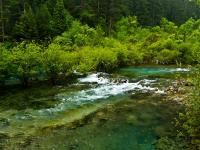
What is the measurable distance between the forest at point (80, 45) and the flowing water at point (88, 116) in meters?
1.82

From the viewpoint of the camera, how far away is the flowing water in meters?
20.9

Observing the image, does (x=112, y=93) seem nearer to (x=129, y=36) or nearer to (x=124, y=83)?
(x=124, y=83)

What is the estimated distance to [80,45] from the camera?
58.9m

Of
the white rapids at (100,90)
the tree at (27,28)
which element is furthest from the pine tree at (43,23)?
the white rapids at (100,90)

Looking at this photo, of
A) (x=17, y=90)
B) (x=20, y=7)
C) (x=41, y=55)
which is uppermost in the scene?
(x=20, y=7)

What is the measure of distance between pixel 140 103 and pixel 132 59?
2795cm

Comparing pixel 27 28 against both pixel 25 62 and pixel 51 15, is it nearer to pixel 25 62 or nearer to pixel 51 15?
pixel 51 15

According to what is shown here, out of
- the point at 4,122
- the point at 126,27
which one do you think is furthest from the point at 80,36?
the point at 4,122

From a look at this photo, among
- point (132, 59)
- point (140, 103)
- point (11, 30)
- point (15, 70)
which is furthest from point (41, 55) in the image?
→ point (11, 30)

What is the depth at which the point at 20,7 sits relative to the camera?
70.8 metres

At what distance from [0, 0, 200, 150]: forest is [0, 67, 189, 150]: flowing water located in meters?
1.82

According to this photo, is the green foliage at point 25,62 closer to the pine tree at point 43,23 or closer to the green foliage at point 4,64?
the green foliage at point 4,64

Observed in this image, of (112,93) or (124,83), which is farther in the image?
(124,83)

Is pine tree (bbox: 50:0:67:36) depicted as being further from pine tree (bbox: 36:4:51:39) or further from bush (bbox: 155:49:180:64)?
bush (bbox: 155:49:180:64)
